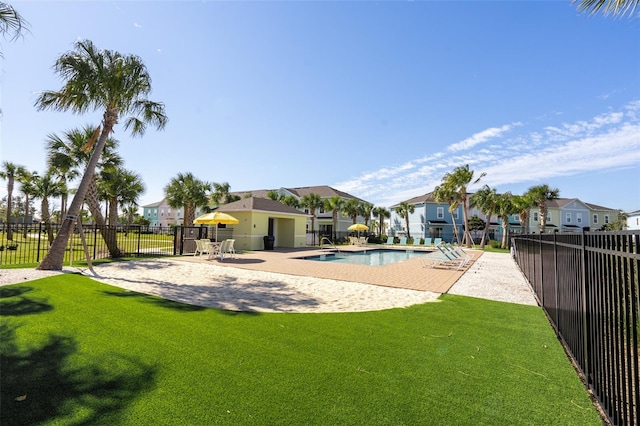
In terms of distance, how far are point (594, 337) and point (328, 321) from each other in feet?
11.6

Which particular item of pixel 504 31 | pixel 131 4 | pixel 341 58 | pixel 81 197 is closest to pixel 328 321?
pixel 81 197

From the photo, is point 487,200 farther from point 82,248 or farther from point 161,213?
point 161,213

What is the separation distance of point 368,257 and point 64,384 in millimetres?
19930

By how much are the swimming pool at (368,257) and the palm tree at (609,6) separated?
13868 millimetres

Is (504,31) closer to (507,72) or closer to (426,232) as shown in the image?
(507,72)

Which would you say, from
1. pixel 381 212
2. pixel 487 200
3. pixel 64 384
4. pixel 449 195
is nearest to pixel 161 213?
pixel 381 212

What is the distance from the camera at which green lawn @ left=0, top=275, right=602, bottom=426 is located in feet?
8.38

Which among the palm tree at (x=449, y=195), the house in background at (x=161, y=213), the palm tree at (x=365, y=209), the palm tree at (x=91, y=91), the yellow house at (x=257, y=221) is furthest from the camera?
the house in background at (x=161, y=213)

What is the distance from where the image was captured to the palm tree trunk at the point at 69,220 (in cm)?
952

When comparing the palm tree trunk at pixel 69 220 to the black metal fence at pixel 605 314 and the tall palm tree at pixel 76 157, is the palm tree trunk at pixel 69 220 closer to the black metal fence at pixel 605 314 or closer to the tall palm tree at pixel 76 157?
the tall palm tree at pixel 76 157

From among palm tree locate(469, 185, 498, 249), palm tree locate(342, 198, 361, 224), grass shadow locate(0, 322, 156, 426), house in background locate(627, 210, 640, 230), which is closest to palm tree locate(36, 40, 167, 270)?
grass shadow locate(0, 322, 156, 426)

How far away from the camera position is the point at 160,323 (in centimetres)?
484

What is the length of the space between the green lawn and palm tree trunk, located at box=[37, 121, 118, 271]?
17.2ft

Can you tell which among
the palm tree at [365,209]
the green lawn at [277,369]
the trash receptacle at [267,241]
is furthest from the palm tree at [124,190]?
the palm tree at [365,209]
